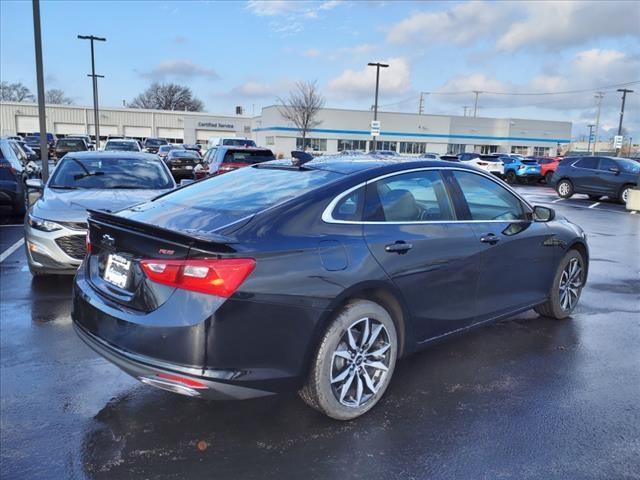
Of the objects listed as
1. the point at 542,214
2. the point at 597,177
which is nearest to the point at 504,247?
the point at 542,214

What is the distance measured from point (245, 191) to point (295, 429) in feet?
5.29

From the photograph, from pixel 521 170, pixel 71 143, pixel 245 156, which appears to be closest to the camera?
pixel 245 156

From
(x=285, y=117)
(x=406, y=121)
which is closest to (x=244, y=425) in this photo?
(x=285, y=117)

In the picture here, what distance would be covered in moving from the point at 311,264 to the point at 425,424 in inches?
50.9

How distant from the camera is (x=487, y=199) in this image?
178 inches

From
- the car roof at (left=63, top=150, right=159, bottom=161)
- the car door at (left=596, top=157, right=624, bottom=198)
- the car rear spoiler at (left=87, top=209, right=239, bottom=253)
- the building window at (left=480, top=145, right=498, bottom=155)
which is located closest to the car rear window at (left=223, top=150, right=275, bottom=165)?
the car roof at (left=63, top=150, right=159, bottom=161)

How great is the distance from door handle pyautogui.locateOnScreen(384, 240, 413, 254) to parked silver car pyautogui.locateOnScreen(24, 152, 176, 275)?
3991mm

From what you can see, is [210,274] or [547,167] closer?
[210,274]

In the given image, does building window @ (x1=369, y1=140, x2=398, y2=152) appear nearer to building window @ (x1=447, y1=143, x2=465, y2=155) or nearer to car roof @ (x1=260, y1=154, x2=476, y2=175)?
building window @ (x1=447, y1=143, x2=465, y2=155)

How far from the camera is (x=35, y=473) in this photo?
9.34 ft

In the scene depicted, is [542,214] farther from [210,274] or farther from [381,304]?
[210,274]

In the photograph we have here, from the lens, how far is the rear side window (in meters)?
20.7

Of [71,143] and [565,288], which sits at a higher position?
[71,143]

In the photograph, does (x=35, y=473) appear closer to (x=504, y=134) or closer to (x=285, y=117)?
(x=285, y=117)
